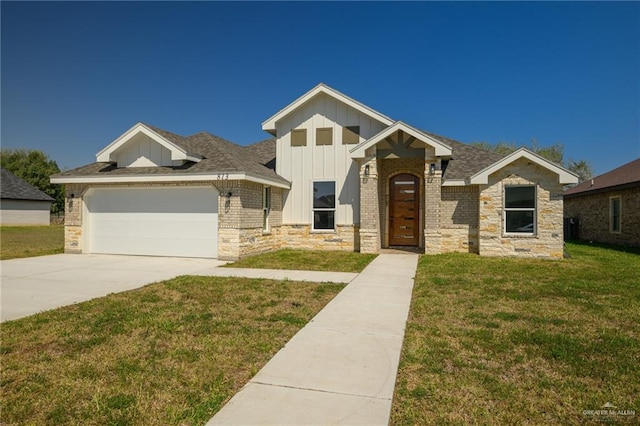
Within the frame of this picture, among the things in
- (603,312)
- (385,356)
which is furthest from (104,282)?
(603,312)

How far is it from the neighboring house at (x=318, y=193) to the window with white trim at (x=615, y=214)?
800 centimetres

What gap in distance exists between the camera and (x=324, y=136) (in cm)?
1479

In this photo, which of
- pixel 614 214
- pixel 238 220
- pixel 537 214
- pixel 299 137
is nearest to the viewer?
pixel 238 220

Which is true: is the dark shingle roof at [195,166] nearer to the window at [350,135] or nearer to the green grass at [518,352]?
the window at [350,135]

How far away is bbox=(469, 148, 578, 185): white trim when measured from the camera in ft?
38.8

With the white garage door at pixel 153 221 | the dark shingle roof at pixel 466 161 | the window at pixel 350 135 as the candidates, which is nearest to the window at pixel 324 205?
the window at pixel 350 135

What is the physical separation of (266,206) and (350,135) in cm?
439

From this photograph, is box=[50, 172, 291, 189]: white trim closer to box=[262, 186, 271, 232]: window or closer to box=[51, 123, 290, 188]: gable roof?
box=[51, 123, 290, 188]: gable roof

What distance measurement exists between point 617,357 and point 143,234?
13360mm

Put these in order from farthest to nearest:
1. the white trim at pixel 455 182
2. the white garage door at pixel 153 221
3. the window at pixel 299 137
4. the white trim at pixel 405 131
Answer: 1. the window at pixel 299 137
2. the white trim at pixel 455 182
3. the white trim at pixel 405 131
4. the white garage door at pixel 153 221

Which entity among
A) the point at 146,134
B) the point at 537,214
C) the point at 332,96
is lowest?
the point at 537,214

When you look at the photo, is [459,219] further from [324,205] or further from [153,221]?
[153,221]

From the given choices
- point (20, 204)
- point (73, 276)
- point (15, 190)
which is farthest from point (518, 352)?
point (15, 190)

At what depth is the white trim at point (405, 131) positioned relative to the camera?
41.8 feet
